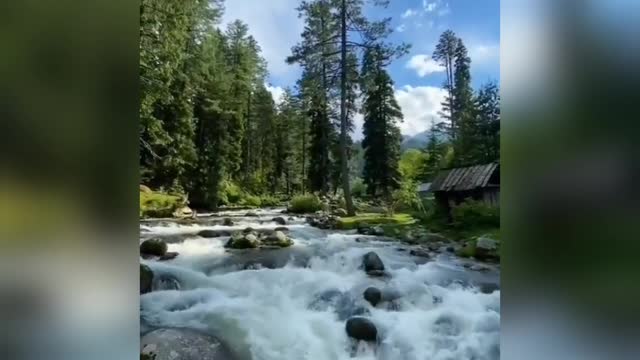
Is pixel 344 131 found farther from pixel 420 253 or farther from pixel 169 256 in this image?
pixel 169 256

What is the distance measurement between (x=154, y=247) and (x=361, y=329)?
857 millimetres

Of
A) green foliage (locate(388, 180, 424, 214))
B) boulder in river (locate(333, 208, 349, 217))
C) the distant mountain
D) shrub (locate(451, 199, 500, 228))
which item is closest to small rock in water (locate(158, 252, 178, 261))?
boulder in river (locate(333, 208, 349, 217))

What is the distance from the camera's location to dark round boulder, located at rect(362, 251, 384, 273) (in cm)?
201

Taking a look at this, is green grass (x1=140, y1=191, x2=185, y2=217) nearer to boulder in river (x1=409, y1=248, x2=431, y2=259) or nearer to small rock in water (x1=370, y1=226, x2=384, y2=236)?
small rock in water (x1=370, y1=226, x2=384, y2=236)

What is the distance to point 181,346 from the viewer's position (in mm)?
1772
